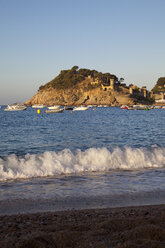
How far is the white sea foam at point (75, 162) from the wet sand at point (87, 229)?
203 inches

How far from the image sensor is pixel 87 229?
507cm

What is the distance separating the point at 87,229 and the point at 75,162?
849cm

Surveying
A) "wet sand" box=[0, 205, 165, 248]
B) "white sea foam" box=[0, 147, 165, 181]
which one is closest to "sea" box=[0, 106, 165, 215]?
"white sea foam" box=[0, 147, 165, 181]

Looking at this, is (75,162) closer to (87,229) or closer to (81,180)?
(81,180)

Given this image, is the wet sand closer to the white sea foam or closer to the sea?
the sea

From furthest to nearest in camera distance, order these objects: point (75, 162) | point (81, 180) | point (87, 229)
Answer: point (75, 162), point (81, 180), point (87, 229)

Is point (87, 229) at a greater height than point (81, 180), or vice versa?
point (87, 229)

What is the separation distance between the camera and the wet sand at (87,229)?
4.36 meters

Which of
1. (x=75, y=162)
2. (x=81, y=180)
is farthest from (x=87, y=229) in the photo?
(x=75, y=162)

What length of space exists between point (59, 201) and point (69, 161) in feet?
19.1

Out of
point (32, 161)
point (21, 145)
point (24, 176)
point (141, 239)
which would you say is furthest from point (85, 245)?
point (21, 145)

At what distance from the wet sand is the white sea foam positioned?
16.9 ft

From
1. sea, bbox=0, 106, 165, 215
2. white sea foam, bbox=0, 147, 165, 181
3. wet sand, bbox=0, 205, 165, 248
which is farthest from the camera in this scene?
white sea foam, bbox=0, 147, 165, 181

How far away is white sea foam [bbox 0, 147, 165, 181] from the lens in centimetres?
1157
